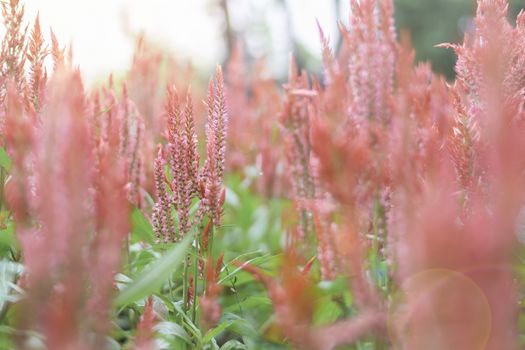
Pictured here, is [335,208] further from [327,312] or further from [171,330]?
[327,312]

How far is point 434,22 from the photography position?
58.6ft

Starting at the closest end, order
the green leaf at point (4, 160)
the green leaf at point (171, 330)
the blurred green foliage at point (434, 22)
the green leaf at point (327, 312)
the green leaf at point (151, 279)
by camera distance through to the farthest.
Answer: the green leaf at point (151, 279) < the green leaf at point (171, 330) < the green leaf at point (4, 160) < the green leaf at point (327, 312) < the blurred green foliage at point (434, 22)

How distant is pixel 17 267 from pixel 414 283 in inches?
31.5

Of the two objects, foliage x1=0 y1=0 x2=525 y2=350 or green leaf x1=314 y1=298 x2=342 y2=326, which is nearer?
foliage x1=0 y1=0 x2=525 y2=350

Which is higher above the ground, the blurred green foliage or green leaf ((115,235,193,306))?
the blurred green foliage

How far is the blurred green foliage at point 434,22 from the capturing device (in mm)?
17453

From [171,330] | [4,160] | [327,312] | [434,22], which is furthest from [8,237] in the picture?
[434,22]

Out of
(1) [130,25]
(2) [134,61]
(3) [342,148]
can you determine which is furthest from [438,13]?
(3) [342,148]

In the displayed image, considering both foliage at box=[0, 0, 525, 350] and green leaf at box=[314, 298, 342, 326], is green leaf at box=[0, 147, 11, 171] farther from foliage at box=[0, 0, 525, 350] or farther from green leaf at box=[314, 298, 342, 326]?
green leaf at box=[314, 298, 342, 326]

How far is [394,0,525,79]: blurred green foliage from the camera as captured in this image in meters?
17.5

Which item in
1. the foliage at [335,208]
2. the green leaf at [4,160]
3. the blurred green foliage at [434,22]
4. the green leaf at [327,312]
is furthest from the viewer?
the blurred green foliage at [434,22]

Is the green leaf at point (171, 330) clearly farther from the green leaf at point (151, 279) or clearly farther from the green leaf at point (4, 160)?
the green leaf at point (4, 160)

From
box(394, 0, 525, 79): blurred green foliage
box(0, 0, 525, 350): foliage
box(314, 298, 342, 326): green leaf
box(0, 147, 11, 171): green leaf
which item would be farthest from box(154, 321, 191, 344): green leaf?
box(394, 0, 525, 79): blurred green foliage

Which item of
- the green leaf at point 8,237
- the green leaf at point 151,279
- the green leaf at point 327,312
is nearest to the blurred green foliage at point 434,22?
the green leaf at point 327,312
